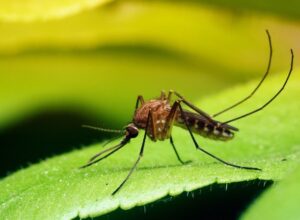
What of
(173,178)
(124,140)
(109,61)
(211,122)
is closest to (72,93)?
(109,61)

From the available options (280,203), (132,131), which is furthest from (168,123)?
(280,203)

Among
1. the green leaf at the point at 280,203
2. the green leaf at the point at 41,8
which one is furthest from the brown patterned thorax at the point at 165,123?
the green leaf at the point at 280,203

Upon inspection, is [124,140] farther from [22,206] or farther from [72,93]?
[72,93]

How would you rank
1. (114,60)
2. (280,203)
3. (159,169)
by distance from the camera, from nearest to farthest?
(280,203), (159,169), (114,60)

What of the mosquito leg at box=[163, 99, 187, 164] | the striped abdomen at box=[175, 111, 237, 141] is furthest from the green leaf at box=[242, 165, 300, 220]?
the mosquito leg at box=[163, 99, 187, 164]

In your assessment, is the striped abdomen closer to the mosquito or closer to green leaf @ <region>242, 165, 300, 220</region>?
the mosquito

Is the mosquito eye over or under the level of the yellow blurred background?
under

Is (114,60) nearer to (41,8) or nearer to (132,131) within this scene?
(41,8)
